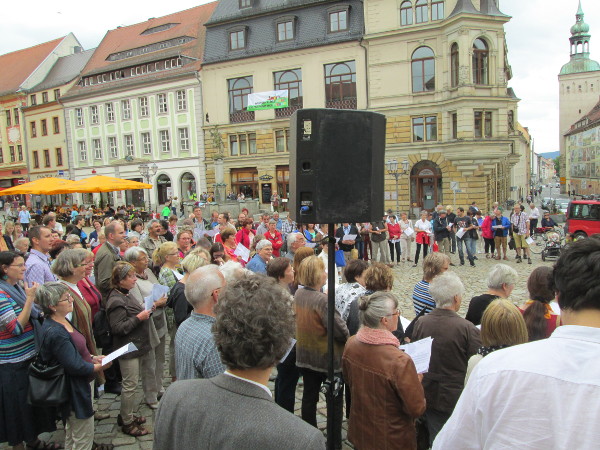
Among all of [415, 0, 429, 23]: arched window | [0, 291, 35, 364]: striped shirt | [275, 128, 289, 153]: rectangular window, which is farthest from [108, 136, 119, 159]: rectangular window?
[0, 291, 35, 364]: striped shirt

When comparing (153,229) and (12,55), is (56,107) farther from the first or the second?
(153,229)

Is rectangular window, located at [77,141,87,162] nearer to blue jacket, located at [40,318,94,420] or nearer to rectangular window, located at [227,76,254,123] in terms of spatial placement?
rectangular window, located at [227,76,254,123]

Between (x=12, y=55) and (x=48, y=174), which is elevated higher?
(x=12, y=55)

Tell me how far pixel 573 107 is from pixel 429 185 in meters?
92.5

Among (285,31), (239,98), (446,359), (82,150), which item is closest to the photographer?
(446,359)

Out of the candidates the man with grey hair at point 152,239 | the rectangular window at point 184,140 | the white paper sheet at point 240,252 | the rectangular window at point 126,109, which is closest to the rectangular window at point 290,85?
the rectangular window at point 184,140

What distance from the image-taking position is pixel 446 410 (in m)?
3.23

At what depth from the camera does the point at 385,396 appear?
9.47ft

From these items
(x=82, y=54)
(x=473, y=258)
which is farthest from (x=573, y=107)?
(x=473, y=258)

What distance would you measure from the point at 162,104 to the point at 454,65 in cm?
2181

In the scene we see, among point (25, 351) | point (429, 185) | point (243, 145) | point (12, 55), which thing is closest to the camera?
point (25, 351)

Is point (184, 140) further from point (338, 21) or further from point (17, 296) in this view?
point (17, 296)

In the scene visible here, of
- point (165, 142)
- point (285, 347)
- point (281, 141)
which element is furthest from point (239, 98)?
point (285, 347)

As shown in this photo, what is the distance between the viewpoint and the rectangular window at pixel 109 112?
125 ft
